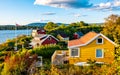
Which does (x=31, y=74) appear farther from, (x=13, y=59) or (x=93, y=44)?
(x=93, y=44)

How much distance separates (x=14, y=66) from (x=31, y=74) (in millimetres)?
1251

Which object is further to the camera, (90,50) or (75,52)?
(75,52)

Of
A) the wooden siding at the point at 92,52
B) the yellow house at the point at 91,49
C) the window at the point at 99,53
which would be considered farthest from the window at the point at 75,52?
the window at the point at 99,53

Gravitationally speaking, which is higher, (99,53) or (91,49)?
(91,49)

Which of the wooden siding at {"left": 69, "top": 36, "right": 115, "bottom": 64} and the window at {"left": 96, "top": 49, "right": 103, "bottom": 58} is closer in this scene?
the wooden siding at {"left": 69, "top": 36, "right": 115, "bottom": 64}

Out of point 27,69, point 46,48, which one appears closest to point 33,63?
point 27,69

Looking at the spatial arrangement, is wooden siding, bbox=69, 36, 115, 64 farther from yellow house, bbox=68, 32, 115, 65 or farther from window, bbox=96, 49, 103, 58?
window, bbox=96, 49, 103, 58

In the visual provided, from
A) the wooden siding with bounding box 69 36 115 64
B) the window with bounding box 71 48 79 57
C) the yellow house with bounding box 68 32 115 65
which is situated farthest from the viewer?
the window with bounding box 71 48 79 57

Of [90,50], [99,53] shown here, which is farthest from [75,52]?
[99,53]

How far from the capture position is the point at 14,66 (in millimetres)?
21297

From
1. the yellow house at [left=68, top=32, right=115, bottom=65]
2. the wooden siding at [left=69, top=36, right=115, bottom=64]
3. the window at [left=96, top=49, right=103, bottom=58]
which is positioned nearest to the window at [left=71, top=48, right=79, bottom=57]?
the yellow house at [left=68, top=32, right=115, bottom=65]

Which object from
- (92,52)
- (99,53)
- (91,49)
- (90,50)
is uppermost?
(91,49)

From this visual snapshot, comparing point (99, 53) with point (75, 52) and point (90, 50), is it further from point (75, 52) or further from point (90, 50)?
point (75, 52)

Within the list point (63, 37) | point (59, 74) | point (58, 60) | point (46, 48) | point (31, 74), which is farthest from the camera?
point (63, 37)
